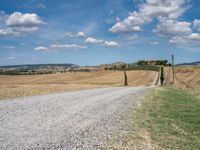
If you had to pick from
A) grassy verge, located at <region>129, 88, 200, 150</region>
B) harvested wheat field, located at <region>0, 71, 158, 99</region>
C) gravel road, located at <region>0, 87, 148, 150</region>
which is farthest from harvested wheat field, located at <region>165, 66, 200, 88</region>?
gravel road, located at <region>0, 87, 148, 150</region>

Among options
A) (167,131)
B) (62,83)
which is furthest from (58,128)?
(62,83)

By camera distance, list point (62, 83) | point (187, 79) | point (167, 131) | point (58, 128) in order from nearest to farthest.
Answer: point (58, 128) → point (167, 131) → point (62, 83) → point (187, 79)

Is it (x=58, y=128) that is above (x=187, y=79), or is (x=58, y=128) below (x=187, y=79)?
above

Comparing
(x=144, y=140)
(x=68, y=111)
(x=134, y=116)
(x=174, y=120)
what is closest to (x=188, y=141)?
(x=144, y=140)

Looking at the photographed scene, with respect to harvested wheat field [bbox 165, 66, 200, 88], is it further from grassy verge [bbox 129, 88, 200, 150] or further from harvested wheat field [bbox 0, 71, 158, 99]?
grassy verge [bbox 129, 88, 200, 150]

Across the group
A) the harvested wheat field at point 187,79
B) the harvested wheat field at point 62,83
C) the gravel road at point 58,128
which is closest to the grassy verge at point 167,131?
the gravel road at point 58,128

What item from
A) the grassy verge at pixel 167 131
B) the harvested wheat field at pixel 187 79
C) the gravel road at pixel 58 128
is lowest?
the harvested wheat field at pixel 187 79

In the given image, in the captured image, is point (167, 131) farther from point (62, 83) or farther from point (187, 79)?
point (187, 79)

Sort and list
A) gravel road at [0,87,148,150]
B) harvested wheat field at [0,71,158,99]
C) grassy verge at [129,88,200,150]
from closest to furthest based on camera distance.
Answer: gravel road at [0,87,148,150] < grassy verge at [129,88,200,150] < harvested wheat field at [0,71,158,99]

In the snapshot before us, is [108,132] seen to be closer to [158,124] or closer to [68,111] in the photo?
[158,124]

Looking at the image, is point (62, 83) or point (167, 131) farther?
point (62, 83)

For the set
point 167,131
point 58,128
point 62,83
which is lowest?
point 62,83

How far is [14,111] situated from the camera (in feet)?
64.7

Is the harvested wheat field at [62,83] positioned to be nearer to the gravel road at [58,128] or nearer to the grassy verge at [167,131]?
the gravel road at [58,128]
